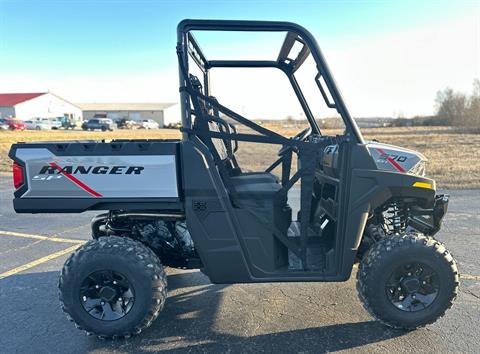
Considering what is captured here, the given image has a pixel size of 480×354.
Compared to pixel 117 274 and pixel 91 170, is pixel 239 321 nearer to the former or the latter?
pixel 117 274

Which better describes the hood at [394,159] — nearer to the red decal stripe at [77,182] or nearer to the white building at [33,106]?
the red decal stripe at [77,182]

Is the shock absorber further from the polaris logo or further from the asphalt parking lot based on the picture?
the polaris logo

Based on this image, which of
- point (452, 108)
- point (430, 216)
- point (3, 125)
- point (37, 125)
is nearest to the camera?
point (430, 216)

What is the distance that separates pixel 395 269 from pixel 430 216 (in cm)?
80

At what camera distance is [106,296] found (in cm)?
286

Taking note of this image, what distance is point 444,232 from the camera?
5359 millimetres

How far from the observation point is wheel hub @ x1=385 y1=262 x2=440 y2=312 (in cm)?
289

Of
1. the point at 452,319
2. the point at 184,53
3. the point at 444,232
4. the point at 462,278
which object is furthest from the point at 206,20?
the point at 444,232

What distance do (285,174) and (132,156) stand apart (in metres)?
1.74

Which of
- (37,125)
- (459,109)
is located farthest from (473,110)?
(37,125)

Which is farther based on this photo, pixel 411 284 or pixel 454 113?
pixel 454 113

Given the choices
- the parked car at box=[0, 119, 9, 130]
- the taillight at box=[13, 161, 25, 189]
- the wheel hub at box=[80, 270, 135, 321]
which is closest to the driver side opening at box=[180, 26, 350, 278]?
the wheel hub at box=[80, 270, 135, 321]

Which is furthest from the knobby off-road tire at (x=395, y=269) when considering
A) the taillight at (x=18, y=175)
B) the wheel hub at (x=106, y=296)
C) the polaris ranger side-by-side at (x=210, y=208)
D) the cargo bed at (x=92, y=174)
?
the taillight at (x=18, y=175)

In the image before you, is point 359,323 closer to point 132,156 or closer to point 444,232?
point 132,156
